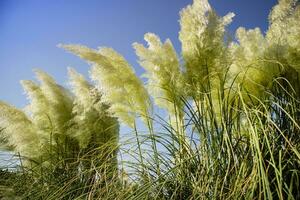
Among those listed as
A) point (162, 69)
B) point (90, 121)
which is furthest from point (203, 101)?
point (90, 121)

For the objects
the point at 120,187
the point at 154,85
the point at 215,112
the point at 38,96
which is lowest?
the point at 120,187

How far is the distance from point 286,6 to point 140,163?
61.4 inches

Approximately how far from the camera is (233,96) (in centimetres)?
300

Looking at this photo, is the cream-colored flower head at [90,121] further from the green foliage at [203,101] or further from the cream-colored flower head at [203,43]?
the cream-colored flower head at [203,43]

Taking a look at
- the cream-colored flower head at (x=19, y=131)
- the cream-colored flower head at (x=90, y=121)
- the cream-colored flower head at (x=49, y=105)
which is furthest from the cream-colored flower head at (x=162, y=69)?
the cream-colored flower head at (x=19, y=131)

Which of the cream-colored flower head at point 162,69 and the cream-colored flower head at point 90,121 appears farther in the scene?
the cream-colored flower head at point 90,121

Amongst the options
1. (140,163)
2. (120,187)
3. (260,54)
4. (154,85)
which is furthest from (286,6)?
(120,187)

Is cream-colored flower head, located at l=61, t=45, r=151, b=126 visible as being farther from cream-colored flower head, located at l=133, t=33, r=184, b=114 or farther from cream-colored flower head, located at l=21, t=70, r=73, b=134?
cream-colored flower head, located at l=21, t=70, r=73, b=134

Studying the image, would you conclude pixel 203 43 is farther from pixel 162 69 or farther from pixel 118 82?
pixel 118 82

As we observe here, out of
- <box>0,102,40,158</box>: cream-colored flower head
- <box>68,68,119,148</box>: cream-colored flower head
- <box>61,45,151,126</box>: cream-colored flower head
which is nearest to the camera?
<box>61,45,151,126</box>: cream-colored flower head

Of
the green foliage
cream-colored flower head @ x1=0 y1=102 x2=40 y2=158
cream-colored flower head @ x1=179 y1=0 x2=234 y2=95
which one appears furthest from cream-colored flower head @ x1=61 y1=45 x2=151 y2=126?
cream-colored flower head @ x1=0 y1=102 x2=40 y2=158

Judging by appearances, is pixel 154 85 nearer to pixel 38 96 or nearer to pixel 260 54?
pixel 260 54

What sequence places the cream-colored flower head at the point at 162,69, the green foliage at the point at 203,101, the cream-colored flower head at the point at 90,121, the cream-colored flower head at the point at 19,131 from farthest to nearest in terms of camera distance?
the cream-colored flower head at the point at 19,131 < the cream-colored flower head at the point at 90,121 < the cream-colored flower head at the point at 162,69 < the green foliage at the point at 203,101

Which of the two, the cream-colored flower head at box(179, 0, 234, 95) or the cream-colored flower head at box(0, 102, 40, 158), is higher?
the cream-colored flower head at box(179, 0, 234, 95)
